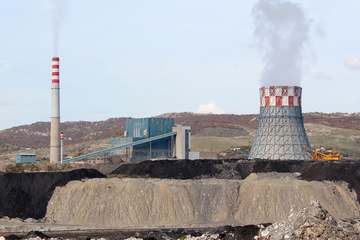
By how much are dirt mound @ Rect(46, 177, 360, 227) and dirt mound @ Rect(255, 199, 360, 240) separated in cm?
1654

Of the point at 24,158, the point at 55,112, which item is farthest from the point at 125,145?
the point at 24,158

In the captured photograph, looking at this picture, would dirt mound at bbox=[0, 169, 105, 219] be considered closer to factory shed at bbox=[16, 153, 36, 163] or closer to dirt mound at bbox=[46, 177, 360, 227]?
dirt mound at bbox=[46, 177, 360, 227]

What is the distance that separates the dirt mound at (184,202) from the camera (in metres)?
40.7

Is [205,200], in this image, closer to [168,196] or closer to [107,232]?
[168,196]

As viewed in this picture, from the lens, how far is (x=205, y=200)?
42.9 meters

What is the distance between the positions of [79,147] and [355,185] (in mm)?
69352

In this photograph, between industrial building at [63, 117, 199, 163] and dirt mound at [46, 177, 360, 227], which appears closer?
dirt mound at [46, 177, 360, 227]

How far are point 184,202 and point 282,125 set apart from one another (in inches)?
865

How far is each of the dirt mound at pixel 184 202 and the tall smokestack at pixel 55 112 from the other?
960 inches

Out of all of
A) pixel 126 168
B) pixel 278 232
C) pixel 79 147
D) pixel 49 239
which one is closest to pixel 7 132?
pixel 79 147

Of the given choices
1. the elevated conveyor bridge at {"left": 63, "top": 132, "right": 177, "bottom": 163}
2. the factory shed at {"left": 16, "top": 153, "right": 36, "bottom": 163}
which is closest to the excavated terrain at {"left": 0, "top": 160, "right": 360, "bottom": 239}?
the elevated conveyor bridge at {"left": 63, "top": 132, "right": 177, "bottom": 163}

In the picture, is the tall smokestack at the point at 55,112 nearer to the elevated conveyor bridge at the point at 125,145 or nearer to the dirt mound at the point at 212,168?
the elevated conveyor bridge at the point at 125,145

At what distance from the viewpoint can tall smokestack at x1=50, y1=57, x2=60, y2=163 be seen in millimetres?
66562

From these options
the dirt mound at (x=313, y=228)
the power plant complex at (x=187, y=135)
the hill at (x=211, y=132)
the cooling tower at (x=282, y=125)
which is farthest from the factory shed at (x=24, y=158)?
the dirt mound at (x=313, y=228)
